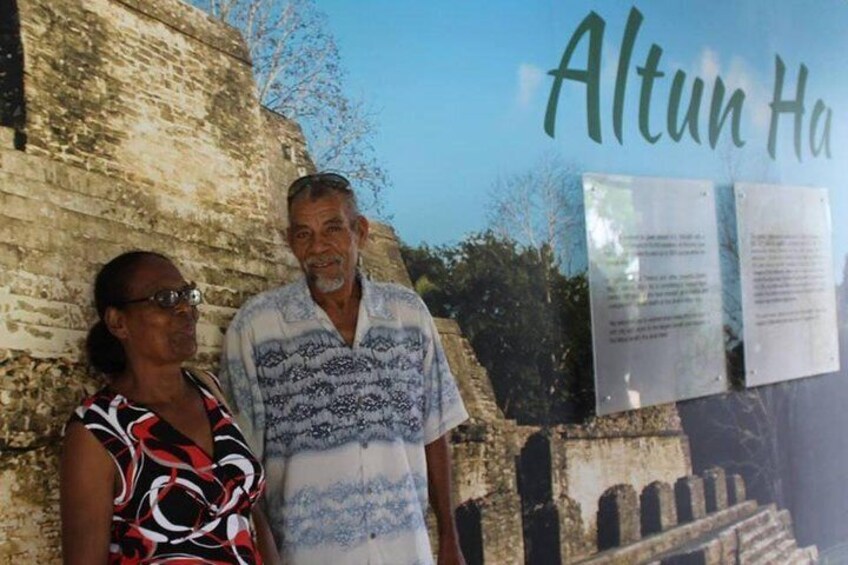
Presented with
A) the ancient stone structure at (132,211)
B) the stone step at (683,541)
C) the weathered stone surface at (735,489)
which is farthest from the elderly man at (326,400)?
the weathered stone surface at (735,489)

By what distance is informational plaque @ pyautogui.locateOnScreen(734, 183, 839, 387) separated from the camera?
5320mm

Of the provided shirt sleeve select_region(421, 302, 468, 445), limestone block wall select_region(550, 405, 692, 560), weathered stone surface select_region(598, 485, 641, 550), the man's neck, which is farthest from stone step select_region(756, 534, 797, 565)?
the man's neck

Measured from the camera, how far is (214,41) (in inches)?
119

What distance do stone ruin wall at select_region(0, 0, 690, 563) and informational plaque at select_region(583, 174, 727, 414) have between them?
89cm

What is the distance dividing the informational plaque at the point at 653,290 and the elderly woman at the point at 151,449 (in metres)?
2.31

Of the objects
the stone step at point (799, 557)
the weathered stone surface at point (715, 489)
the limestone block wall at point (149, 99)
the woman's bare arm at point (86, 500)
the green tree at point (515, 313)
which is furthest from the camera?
the stone step at point (799, 557)

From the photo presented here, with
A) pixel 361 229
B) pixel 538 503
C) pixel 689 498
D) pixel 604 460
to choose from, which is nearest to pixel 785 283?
pixel 689 498

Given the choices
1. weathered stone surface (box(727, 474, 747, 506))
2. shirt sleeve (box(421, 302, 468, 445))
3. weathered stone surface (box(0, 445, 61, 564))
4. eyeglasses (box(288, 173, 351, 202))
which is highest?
eyeglasses (box(288, 173, 351, 202))

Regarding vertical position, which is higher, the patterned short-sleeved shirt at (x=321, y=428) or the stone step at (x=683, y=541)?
the patterned short-sleeved shirt at (x=321, y=428)

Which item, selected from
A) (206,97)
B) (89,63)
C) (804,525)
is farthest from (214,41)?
(804,525)

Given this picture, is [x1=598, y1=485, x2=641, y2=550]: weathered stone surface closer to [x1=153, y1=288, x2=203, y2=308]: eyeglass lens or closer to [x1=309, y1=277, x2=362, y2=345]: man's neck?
[x1=309, y1=277, x2=362, y2=345]: man's neck

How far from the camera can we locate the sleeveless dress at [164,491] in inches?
81.6

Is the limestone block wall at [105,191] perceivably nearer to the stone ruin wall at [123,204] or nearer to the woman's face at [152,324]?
the stone ruin wall at [123,204]

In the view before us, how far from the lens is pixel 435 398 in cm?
289
